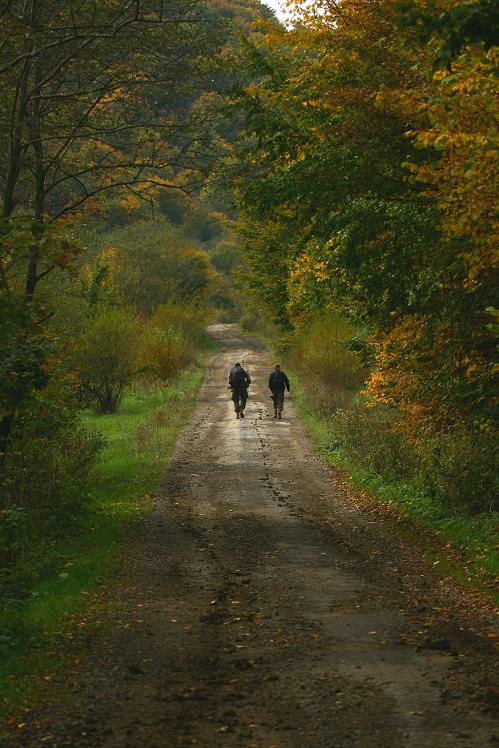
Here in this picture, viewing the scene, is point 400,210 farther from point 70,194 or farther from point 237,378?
point 237,378

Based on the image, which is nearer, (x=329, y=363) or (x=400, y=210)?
(x=400, y=210)

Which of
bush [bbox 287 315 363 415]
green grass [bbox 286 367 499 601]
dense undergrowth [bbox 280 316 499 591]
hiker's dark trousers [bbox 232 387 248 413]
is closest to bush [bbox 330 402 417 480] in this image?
dense undergrowth [bbox 280 316 499 591]

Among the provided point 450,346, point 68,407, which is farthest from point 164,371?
point 450,346

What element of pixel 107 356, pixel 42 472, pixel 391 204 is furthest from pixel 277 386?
pixel 391 204

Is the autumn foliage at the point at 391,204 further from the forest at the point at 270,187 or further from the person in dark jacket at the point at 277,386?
the person in dark jacket at the point at 277,386

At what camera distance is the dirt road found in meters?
6.31

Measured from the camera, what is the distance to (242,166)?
1566 centimetres

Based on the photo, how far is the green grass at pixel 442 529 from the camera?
36.6ft

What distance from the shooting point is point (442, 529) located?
1360 centimetres

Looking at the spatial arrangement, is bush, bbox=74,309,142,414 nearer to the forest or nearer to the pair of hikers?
the pair of hikers

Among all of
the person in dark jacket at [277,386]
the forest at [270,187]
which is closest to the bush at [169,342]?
the person in dark jacket at [277,386]

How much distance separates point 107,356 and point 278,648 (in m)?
25.0

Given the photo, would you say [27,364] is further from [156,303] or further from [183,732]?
[156,303]

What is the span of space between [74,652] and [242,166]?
961 cm
